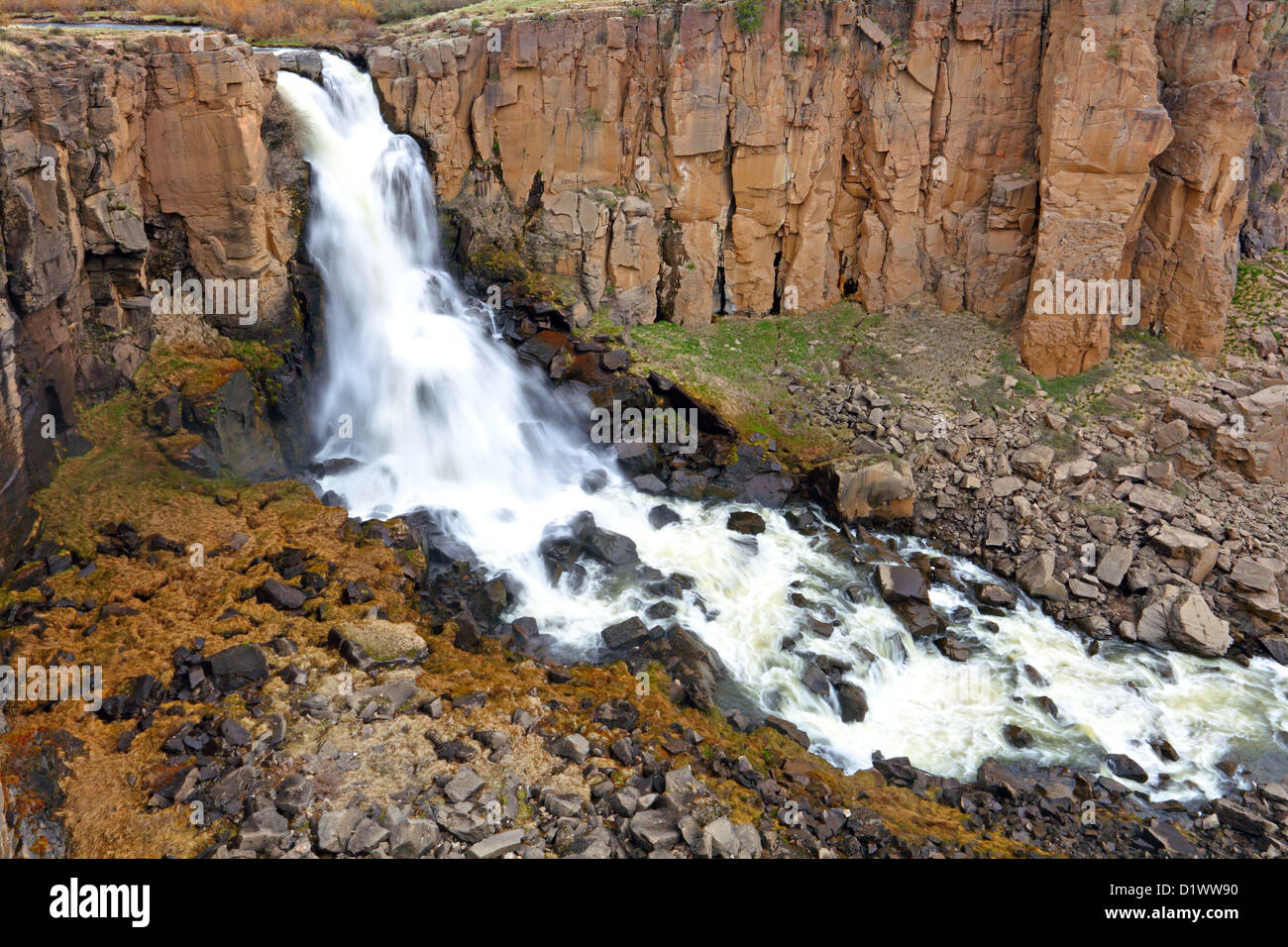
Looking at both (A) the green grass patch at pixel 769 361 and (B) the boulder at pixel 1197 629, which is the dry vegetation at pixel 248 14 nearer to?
(A) the green grass patch at pixel 769 361

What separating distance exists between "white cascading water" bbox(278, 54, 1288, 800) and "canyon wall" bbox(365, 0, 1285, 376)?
252 centimetres

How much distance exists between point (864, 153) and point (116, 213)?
59.9 ft

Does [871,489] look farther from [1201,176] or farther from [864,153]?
[1201,176]

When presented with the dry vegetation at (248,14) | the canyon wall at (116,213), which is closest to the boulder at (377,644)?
the canyon wall at (116,213)

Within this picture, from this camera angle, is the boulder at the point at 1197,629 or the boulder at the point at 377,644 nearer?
the boulder at the point at 377,644

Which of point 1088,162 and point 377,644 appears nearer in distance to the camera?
point 377,644

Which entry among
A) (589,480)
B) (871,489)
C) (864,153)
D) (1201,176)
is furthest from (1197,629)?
(864,153)

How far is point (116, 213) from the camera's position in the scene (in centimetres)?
1540

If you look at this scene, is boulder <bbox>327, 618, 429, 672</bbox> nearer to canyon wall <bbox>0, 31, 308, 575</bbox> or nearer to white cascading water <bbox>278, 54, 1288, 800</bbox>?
white cascading water <bbox>278, 54, 1288, 800</bbox>

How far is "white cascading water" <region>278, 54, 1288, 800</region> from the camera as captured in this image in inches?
540

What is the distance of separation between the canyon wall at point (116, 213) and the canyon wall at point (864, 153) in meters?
5.33

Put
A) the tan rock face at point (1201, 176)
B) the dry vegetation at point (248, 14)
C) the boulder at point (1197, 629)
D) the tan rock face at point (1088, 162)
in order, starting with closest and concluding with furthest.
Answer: the boulder at point (1197, 629), the tan rock face at point (1088, 162), the tan rock face at point (1201, 176), the dry vegetation at point (248, 14)

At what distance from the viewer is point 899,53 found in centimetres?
2128

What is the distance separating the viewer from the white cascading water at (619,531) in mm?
13727
